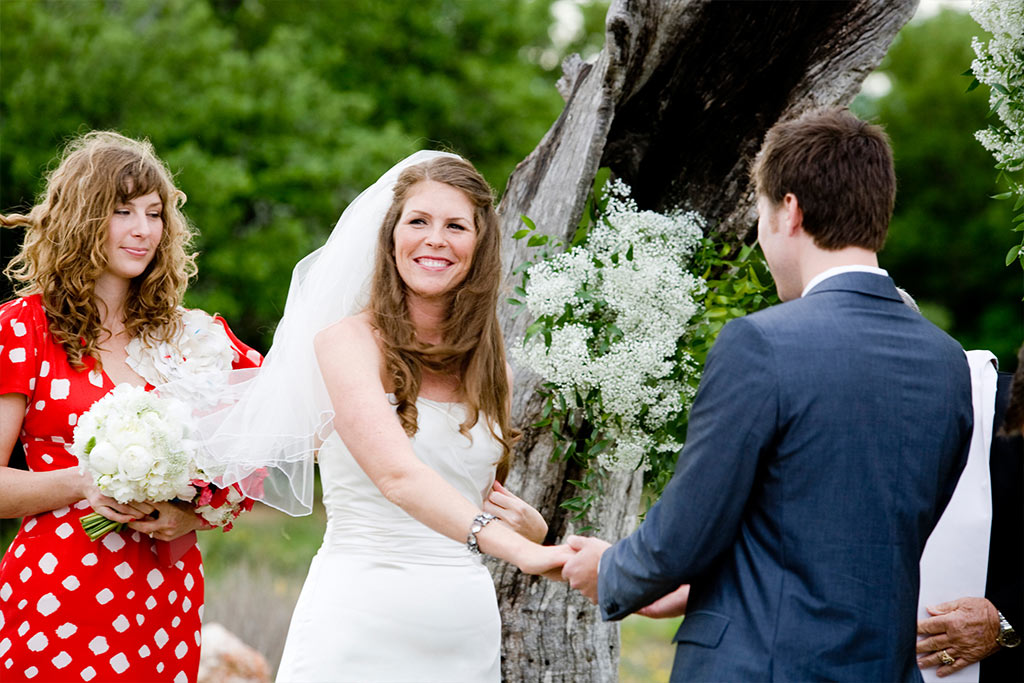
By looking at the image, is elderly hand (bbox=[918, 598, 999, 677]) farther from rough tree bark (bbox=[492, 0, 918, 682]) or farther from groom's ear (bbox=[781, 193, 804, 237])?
rough tree bark (bbox=[492, 0, 918, 682])

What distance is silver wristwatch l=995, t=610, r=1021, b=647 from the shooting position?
9.73 feet

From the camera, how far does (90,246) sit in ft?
11.4

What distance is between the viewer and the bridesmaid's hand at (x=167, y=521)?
3328 mm

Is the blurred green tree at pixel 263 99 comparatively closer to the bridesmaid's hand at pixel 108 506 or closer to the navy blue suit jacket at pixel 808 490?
the bridesmaid's hand at pixel 108 506

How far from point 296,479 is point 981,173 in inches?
902

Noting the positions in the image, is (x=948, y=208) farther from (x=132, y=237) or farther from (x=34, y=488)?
(x=34, y=488)

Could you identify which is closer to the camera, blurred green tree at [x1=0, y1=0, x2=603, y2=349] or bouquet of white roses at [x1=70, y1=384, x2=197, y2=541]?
bouquet of white roses at [x1=70, y1=384, x2=197, y2=541]

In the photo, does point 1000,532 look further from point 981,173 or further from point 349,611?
point 981,173

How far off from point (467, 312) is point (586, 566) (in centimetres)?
99

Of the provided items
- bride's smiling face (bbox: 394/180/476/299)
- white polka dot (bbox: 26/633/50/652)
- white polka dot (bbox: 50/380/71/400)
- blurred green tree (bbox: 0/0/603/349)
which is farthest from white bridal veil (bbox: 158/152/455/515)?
blurred green tree (bbox: 0/0/603/349)

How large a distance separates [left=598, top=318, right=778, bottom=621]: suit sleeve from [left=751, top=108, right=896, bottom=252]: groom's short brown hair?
1.09 feet

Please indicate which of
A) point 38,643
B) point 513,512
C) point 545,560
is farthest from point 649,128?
point 38,643

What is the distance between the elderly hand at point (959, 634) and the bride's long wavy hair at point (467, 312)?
1.37 meters

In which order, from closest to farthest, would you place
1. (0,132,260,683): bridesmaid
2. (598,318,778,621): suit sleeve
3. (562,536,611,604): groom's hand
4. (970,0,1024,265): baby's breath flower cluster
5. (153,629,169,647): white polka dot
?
(598,318,778,621): suit sleeve → (562,536,611,604): groom's hand → (970,0,1024,265): baby's breath flower cluster → (0,132,260,683): bridesmaid → (153,629,169,647): white polka dot
